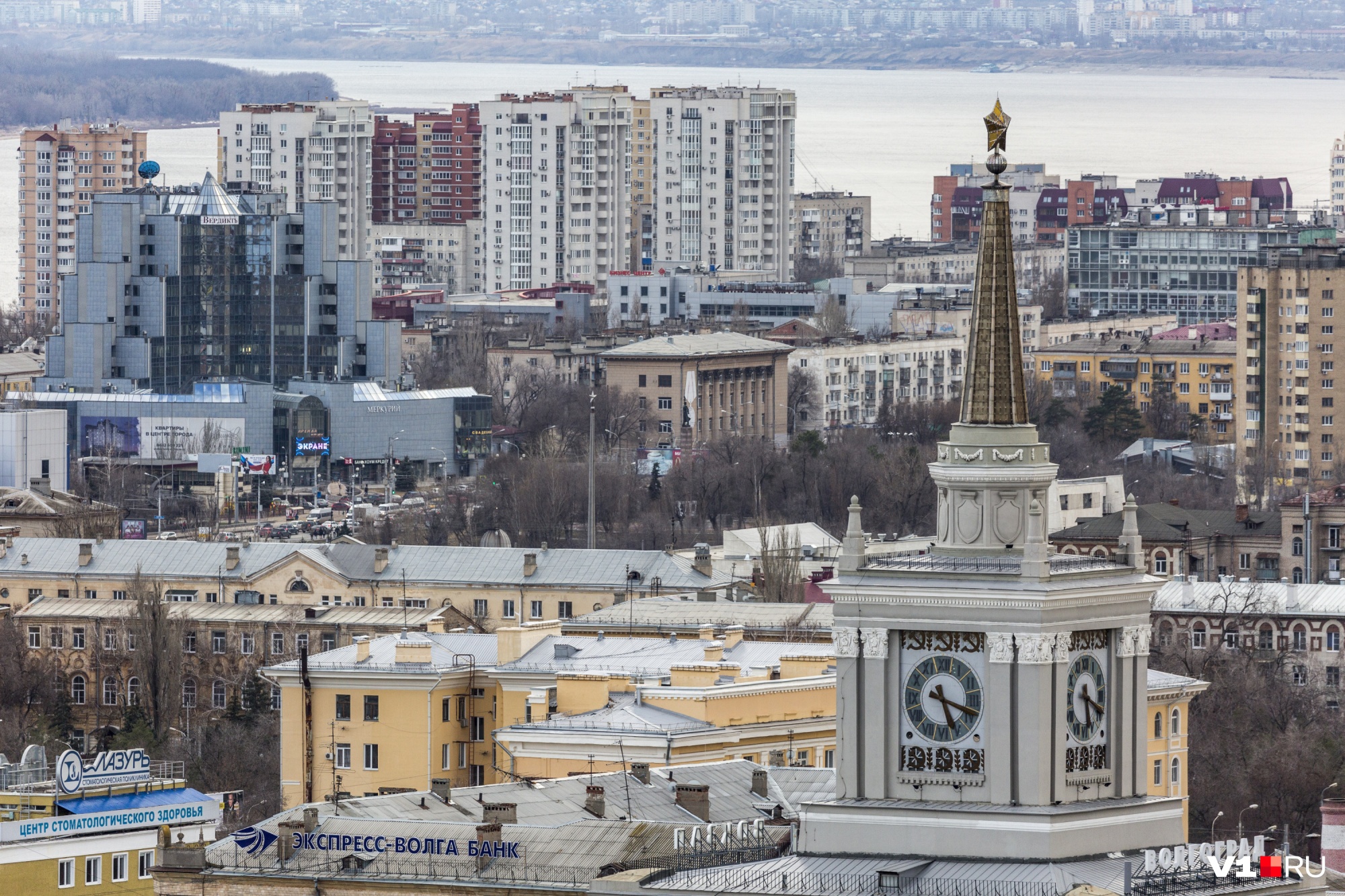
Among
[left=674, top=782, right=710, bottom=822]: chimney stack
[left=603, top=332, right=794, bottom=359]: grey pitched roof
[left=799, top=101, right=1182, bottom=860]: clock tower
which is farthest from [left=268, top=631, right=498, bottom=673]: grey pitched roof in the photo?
[left=603, top=332, right=794, bottom=359]: grey pitched roof

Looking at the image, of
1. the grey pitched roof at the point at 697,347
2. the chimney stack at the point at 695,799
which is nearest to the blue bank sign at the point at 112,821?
the chimney stack at the point at 695,799

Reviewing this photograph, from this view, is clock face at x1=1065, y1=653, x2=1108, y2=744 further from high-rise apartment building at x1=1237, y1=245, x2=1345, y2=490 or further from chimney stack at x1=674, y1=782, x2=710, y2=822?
high-rise apartment building at x1=1237, y1=245, x2=1345, y2=490

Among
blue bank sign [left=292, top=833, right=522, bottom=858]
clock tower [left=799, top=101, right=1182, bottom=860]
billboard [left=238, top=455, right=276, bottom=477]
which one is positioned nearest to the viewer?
clock tower [left=799, top=101, right=1182, bottom=860]

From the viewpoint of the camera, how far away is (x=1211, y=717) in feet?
255

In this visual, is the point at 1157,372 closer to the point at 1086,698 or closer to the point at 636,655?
the point at 636,655

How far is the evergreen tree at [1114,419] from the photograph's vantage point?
551ft

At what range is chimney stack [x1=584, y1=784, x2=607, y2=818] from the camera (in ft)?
157

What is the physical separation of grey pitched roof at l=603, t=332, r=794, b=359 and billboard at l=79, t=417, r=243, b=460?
77.4 feet

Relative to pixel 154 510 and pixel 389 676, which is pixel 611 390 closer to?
pixel 154 510

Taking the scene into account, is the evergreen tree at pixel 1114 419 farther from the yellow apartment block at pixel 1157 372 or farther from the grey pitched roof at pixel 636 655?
the grey pitched roof at pixel 636 655

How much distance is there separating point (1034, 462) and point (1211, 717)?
4216cm

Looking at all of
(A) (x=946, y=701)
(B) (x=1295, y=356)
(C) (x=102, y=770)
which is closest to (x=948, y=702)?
(A) (x=946, y=701)

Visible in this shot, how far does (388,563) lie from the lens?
99.8 meters

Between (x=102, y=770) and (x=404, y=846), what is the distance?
1221 cm
